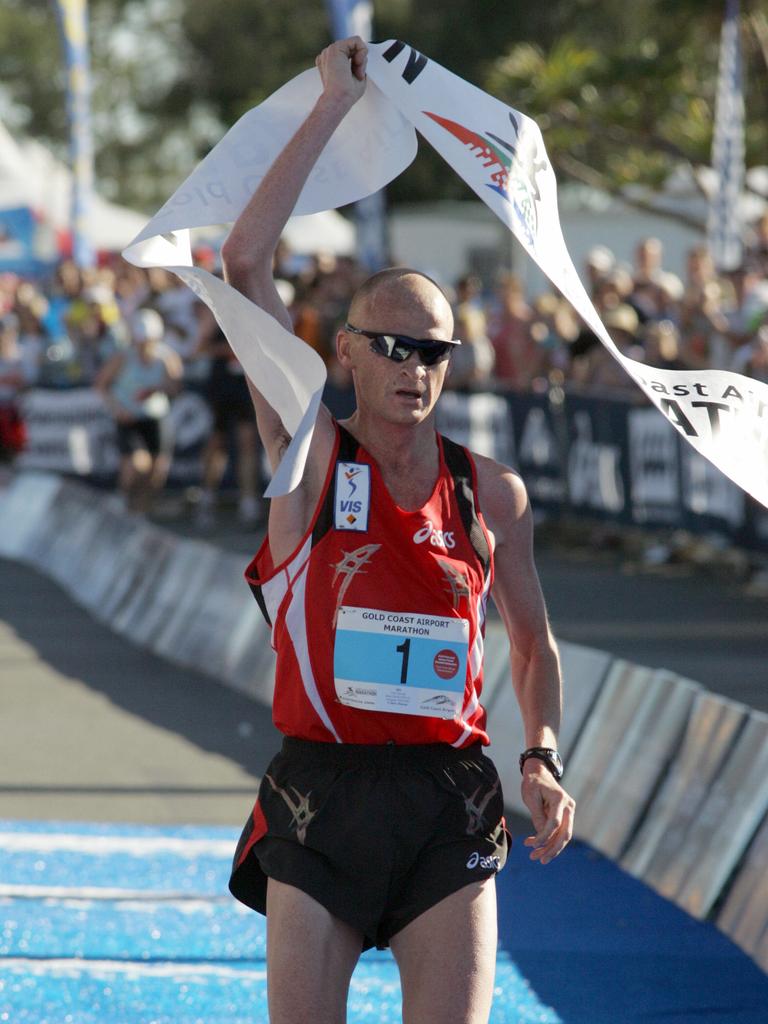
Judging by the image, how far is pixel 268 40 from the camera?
199 feet

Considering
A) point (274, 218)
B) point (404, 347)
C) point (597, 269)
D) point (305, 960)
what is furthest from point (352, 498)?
point (597, 269)

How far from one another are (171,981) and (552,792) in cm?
247

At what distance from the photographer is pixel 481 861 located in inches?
155

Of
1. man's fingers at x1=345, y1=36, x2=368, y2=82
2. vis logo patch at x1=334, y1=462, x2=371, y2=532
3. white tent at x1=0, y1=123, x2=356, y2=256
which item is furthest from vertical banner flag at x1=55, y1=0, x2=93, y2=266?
vis logo patch at x1=334, y1=462, x2=371, y2=532

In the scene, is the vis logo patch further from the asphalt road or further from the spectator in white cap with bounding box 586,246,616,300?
the spectator in white cap with bounding box 586,246,616,300

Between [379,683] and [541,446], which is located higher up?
[379,683]

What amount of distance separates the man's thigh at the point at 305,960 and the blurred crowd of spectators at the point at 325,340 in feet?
28.5

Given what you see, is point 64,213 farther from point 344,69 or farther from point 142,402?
point 344,69

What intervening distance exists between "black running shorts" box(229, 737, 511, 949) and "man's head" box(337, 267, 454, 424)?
710 mm

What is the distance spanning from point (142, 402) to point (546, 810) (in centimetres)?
1433

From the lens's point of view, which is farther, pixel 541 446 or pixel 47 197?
pixel 47 197

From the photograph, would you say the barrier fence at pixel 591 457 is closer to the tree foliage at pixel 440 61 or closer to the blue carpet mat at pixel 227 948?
the blue carpet mat at pixel 227 948

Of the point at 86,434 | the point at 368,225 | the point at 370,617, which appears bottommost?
the point at 86,434

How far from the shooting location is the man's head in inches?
156
